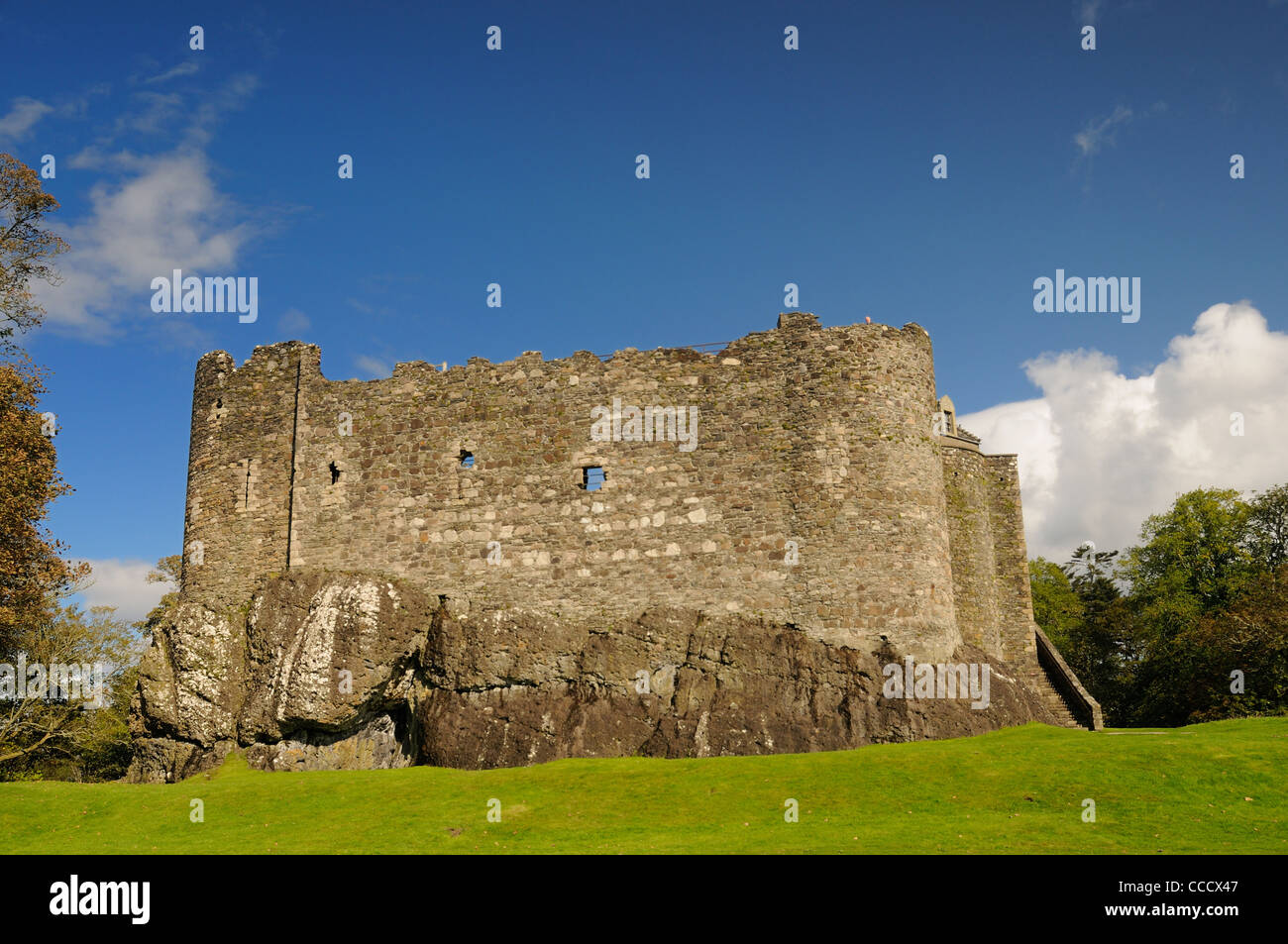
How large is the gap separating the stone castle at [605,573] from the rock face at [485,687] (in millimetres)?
76

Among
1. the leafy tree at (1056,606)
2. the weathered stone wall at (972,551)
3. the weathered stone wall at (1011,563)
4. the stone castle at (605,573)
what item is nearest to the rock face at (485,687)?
the stone castle at (605,573)

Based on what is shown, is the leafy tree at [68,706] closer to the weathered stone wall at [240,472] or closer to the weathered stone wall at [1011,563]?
the weathered stone wall at [240,472]

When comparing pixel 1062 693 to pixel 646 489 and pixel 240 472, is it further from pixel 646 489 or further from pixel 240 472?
pixel 240 472

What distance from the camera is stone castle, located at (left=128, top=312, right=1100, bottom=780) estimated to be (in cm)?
2625

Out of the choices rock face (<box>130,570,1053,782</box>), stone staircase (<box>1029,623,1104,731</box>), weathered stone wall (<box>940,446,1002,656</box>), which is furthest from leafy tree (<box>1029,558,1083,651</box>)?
rock face (<box>130,570,1053,782</box>)

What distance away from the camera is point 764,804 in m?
19.8

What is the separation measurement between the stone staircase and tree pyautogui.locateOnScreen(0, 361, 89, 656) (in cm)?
A: 3251

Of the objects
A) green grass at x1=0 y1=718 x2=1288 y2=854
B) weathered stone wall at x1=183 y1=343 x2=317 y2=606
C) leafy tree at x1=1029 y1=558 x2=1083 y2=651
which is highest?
weathered stone wall at x1=183 y1=343 x2=317 y2=606

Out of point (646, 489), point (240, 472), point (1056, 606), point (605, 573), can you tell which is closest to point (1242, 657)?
point (1056, 606)

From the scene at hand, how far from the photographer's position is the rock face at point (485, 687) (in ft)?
83.5

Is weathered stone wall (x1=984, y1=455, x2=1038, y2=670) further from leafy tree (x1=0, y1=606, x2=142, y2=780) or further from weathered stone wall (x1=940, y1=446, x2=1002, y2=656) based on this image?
leafy tree (x1=0, y1=606, x2=142, y2=780)

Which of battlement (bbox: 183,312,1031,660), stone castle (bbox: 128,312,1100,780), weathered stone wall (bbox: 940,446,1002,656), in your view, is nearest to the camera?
stone castle (bbox: 128,312,1100,780)
